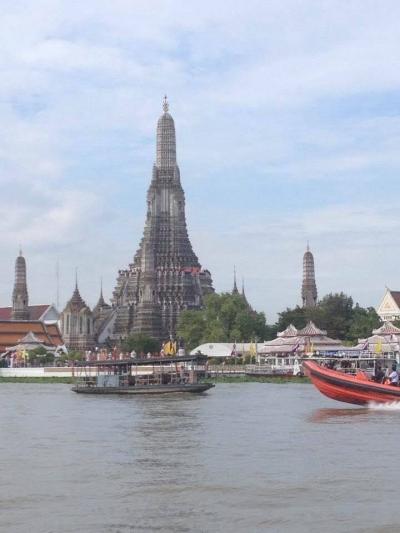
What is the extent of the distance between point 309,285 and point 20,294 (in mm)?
38266

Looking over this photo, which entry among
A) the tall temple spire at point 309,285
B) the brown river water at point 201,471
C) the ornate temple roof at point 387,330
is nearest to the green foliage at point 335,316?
the ornate temple roof at point 387,330

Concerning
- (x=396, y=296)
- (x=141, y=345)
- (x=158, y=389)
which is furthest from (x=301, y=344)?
(x=158, y=389)

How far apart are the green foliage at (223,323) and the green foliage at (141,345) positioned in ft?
17.1

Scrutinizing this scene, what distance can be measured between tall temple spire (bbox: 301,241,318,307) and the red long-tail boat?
285 feet

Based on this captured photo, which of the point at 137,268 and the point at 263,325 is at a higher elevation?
the point at 137,268

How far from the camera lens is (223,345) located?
95.8m

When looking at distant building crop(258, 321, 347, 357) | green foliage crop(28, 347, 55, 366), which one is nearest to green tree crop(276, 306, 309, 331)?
distant building crop(258, 321, 347, 357)

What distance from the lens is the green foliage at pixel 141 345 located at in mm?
107750

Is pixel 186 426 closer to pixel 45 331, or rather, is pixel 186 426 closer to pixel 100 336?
pixel 45 331

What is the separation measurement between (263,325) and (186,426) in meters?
71.8

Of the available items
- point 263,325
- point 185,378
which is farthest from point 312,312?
point 185,378

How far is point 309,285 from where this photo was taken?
129625 mm

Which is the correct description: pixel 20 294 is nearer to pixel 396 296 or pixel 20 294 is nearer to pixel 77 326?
pixel 77 326

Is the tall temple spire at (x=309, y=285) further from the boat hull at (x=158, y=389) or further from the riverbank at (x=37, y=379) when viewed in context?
the boat hull at (x=158, y=389)
